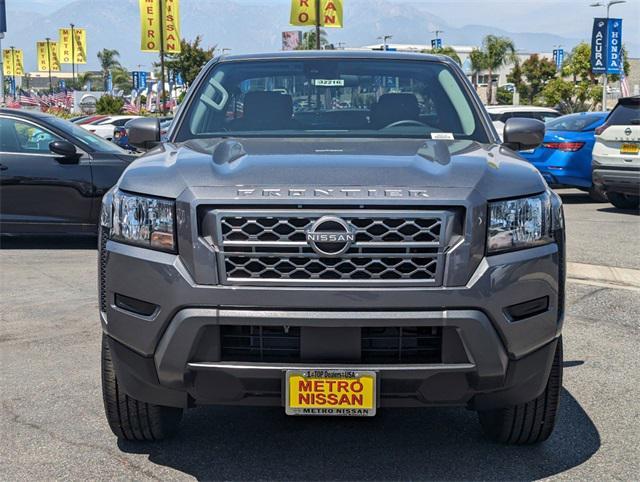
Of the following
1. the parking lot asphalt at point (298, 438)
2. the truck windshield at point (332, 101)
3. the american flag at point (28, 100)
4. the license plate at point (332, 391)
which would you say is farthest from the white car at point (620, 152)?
the american flag at point (28, 100)

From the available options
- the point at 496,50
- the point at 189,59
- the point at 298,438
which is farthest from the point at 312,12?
the point at 496,50

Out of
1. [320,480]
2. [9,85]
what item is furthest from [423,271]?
[9,85]

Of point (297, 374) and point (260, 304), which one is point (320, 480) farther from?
point (260, 304)

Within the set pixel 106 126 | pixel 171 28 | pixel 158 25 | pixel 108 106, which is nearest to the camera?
pixel 106 126

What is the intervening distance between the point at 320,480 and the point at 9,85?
93.7 meters

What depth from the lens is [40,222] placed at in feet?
33.3

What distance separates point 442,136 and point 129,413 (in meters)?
2.02

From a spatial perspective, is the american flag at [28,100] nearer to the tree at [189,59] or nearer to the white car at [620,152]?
the tree at [189,59]

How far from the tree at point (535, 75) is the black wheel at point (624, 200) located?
205ft

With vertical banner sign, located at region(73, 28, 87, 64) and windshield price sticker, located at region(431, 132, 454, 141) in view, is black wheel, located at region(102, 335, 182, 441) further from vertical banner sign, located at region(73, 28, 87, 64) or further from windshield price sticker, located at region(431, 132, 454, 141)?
vertical banner sign, located at region(73, 28, 87, 64)

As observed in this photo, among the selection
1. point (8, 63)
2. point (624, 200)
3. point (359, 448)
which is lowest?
point (624, 200)

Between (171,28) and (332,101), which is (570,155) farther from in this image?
(171,28)

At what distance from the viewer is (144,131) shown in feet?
16.2

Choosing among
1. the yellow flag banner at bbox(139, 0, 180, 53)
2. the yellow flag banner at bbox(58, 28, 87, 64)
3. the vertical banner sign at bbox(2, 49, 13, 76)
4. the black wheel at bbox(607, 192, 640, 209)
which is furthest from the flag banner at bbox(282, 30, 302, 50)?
the black wheel at bbox(607, 192, 640, 209)
